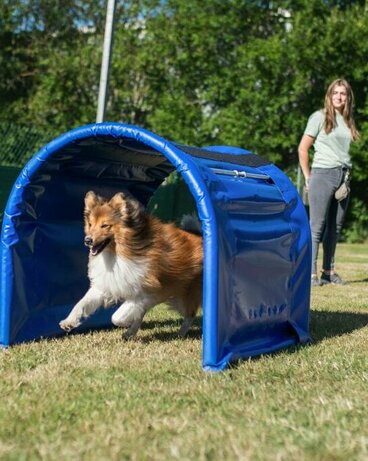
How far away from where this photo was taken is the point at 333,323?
6.46m

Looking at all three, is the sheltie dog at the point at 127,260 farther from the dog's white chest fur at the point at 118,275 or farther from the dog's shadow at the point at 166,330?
the dog's shadow at the point at 166,330

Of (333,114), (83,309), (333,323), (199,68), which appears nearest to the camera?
(83,309)

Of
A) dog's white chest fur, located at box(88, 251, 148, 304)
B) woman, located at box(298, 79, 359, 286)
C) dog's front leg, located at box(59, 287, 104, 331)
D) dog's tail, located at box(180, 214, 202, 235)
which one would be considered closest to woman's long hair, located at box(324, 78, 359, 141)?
woman, located at box(298, 79, 359, 286)

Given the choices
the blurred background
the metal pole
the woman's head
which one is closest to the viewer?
the woman's head

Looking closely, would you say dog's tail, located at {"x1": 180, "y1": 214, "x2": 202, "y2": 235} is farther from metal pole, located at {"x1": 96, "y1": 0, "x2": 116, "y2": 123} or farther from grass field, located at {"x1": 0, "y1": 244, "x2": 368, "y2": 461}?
metal pole, located at {"x1": 96, "y1": 0, "x2": 116, "y2": 123}

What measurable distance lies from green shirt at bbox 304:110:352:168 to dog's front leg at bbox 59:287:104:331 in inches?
179

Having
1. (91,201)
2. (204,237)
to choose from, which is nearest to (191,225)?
(91,201)

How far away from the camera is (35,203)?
5531mm

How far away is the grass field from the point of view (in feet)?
9.36

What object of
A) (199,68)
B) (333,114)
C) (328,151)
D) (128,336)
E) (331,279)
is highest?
(199,68)

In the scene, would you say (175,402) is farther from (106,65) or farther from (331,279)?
(106,65)

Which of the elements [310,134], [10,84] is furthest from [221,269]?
[10,84]

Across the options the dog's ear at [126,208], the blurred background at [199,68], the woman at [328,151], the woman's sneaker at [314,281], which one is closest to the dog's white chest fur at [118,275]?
the dog's ear at [126,208]

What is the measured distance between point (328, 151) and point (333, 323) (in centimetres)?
307
